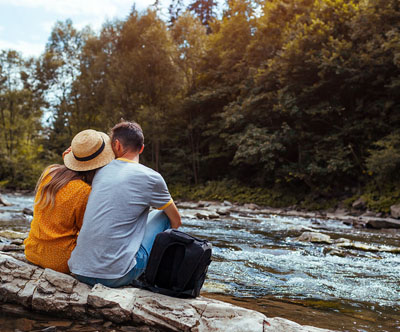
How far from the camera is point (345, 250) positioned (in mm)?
5363

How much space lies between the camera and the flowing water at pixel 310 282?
8.27 ft

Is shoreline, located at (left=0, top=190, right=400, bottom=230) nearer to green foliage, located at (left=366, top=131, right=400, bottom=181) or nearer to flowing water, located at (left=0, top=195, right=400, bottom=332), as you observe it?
green foliage, located at (left=366, top=131, right=400, bottom=181)

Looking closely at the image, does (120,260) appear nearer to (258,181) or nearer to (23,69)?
(258,181)

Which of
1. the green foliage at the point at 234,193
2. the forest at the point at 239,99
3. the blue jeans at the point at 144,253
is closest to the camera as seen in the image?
the blue jeans at the point at 144,253

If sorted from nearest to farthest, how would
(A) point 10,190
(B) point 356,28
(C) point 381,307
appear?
(C) point 381,307
(B) point 356,28
(A) point 10,190

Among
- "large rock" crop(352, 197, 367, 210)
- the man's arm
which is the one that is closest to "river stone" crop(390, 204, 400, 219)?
"large rock" crop(352, 197, 367, 210)

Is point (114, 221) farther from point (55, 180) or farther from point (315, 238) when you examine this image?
point (315, 238)

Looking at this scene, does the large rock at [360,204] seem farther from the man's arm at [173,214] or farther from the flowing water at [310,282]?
the man's arm at [173,214]

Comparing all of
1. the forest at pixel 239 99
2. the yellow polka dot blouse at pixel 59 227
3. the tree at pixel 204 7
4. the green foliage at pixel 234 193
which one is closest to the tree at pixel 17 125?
the forest at pixel 239 99

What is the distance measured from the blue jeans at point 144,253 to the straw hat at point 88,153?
1.69 ft

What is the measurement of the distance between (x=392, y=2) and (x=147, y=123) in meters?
12.7

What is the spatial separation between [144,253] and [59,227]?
60 cm

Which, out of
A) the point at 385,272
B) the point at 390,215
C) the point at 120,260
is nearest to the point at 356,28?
the point at 390,215

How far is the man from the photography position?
7.24ft
